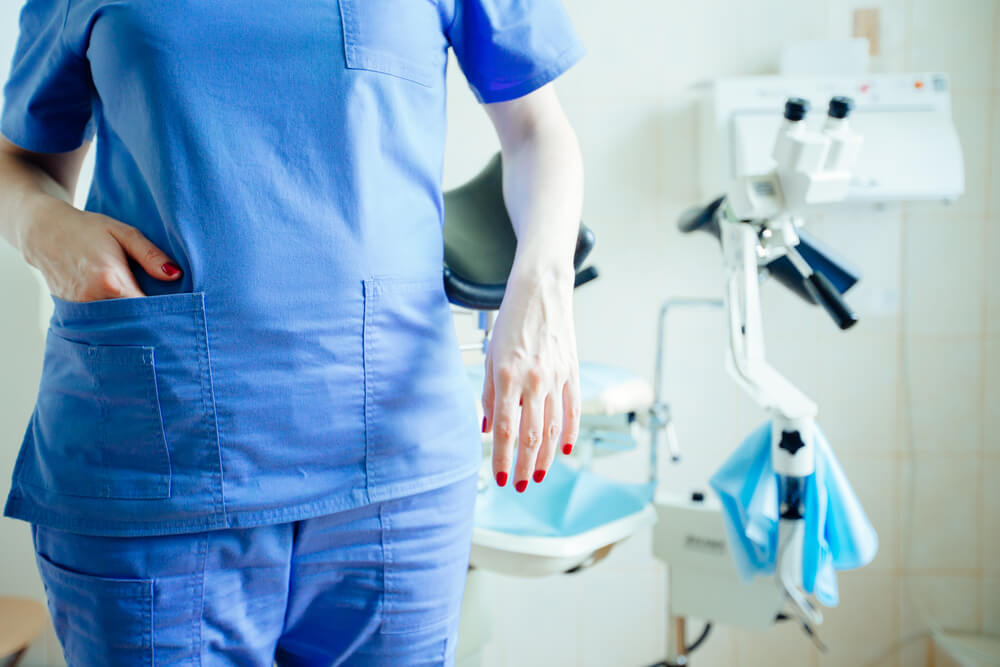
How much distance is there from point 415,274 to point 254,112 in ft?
0.61

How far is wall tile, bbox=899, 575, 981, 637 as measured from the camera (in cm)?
203

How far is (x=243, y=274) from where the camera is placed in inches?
23.0

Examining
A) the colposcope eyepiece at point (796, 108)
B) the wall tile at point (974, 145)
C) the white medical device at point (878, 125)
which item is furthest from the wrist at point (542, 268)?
the wall tile at point (974, 145)

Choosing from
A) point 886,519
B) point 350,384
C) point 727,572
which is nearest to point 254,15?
point 350,384

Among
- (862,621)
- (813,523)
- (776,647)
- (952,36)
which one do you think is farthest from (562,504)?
(952,36)

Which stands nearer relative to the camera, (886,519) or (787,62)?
(787,62)

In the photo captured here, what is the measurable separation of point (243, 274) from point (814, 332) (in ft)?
5.63

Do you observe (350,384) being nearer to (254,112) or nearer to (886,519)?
(254,112)

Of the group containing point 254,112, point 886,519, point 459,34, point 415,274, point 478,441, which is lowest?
point 886,519

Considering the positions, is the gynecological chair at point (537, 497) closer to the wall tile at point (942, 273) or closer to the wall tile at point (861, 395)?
the wall tile at point (861, 395)

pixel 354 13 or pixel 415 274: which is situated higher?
pixel 354 13

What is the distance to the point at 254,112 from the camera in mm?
595

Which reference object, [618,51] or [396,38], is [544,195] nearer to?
[396,38]

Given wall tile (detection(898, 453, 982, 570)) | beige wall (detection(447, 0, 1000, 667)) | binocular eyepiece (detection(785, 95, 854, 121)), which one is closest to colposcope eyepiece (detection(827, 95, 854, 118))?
binocular eyepiece (detection(785, 95, 854, 121))
